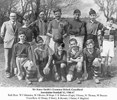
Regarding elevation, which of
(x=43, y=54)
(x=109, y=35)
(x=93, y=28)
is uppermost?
(x=93, y=28)

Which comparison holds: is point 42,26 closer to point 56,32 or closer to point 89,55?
point 56,32

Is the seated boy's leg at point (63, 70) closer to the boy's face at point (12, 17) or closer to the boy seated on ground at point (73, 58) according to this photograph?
the boy seated on ground at point (73, 58)

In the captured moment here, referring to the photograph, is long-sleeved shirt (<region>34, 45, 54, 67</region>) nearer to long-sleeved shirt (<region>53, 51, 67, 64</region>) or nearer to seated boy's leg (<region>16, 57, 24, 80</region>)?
long-sleeved shirt (<region>53, 51, 67, 64</region>)

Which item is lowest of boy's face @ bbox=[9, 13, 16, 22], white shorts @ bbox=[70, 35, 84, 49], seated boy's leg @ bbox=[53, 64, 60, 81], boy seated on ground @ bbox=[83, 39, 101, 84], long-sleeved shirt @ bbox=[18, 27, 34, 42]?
seated boy's leg @ bbox=[53, 64, 60, 81]

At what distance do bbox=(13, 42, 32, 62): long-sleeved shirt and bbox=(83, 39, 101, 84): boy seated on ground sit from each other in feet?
3.00

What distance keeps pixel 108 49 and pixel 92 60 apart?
0.33 meters

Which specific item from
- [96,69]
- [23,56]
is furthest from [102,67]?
[23,56]

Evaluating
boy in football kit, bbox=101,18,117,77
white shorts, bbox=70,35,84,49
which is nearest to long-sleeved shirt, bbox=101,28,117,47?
boy in football kit, bbox=101,18,117,77

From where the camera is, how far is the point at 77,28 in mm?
2777

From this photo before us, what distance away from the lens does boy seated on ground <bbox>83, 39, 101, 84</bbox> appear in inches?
110

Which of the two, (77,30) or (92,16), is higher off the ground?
(92,16)

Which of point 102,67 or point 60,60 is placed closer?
point 60,60

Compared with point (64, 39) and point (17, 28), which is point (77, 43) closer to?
point (64, 39)

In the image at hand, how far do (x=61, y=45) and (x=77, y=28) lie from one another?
0.38 meters
